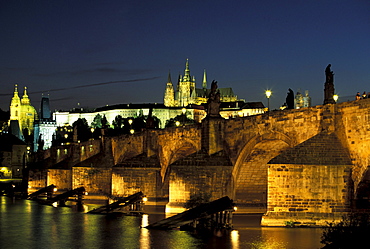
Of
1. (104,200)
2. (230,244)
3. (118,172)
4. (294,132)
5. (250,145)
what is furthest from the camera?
(104,200)

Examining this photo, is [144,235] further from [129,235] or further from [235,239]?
[235,239]

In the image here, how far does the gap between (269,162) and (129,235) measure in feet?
22.1

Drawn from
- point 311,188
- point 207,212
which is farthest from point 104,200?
point 311,188

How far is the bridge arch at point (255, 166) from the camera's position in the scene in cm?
3288

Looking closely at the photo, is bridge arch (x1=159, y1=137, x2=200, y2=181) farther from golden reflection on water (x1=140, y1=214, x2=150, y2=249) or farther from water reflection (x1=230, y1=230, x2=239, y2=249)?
water reflection (x1=230, y1=230, x2=239, y2=249)

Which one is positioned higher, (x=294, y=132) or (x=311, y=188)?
(x=294, y=132)

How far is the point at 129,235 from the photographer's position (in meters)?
27.1

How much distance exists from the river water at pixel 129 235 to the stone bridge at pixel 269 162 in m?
1.46

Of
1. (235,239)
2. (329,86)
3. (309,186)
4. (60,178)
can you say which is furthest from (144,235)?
(60,178)

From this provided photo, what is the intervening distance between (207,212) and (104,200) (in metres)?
25.5

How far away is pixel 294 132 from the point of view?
98.1 ft

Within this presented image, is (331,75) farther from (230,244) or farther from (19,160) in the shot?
(19,160)

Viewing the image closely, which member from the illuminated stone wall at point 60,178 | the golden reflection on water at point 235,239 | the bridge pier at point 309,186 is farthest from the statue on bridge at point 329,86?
the illuminated stone wall at point 60,178

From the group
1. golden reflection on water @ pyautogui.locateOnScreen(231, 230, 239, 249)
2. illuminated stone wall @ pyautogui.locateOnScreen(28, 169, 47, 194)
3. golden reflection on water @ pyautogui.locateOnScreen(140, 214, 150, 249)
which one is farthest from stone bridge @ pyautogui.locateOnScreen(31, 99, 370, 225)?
illuminated stone wall @ pyautogui.locateOnScreen(28, 169, 47, 194)
